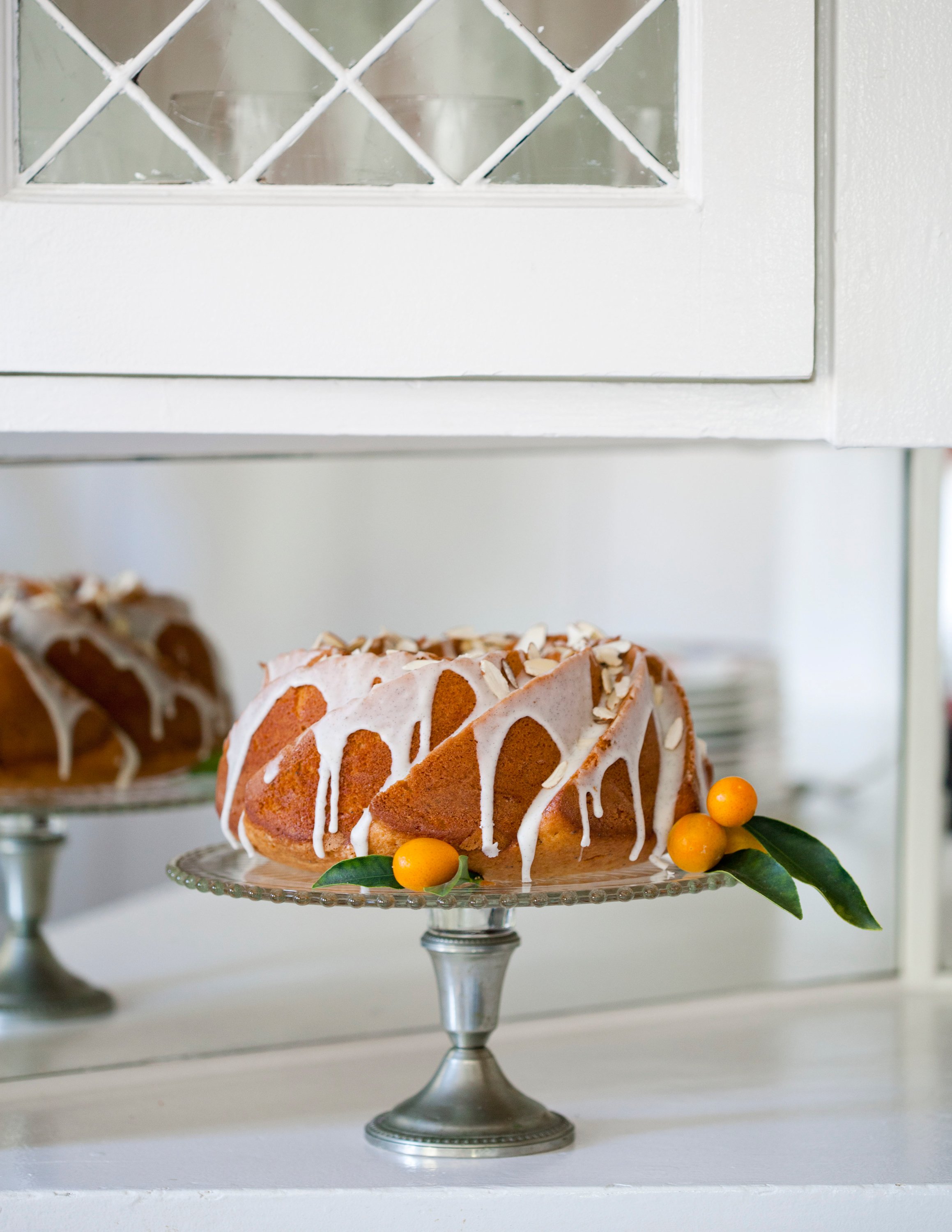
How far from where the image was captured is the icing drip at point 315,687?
2.64 feet

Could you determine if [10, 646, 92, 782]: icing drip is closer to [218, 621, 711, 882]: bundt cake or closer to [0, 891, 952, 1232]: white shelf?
[0, 891, 952, 1232]: white shelf

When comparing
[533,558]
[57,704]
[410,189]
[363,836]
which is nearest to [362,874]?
[363,836]

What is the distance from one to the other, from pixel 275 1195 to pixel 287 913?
61 cm

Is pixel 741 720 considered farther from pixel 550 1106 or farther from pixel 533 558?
pixel 533 558

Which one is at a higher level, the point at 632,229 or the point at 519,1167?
the point at 632,229

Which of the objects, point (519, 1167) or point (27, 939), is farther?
point (27, 939)

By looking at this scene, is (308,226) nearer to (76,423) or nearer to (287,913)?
(76,423)

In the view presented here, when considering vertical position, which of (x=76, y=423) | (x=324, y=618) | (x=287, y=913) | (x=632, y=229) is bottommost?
(x=287, y=913)

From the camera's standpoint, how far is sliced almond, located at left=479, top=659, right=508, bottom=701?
0.79 meters

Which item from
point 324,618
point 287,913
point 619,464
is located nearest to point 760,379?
point 287,913

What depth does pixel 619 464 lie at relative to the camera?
9.45 ft

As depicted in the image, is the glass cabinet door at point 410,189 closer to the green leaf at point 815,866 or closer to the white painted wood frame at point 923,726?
the green leaf at point 815,866

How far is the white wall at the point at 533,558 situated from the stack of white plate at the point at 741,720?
0.03 metres

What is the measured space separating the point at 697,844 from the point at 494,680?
0.46ft
